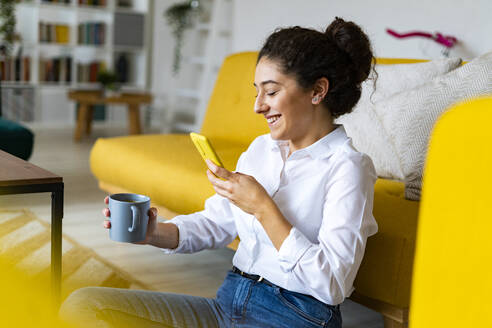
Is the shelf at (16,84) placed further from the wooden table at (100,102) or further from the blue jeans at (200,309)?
the blue jeans at (200,309)

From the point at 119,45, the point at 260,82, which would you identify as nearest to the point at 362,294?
the point at 260,82

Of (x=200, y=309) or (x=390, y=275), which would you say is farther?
(x=390, y=275)

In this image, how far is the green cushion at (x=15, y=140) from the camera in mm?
3182

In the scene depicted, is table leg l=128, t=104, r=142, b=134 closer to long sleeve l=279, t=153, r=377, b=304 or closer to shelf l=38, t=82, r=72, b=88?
shelf l=38, t=82, r=72, b=88

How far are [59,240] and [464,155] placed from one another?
1.22 metres

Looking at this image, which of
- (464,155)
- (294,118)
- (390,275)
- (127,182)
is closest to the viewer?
(464,155)

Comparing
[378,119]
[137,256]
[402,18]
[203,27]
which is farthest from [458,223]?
[203,27]

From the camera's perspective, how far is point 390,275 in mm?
1452

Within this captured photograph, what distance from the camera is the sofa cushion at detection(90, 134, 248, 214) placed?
7.16ft

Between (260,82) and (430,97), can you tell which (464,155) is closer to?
(260,82)

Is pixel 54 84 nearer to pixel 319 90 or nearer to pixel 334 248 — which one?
pixel 319 90

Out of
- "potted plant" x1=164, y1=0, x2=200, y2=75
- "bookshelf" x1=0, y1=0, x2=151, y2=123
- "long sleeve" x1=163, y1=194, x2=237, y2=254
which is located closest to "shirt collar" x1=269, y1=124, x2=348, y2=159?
"long sleeve" x1=163, y1=194, x2=237, y2=254

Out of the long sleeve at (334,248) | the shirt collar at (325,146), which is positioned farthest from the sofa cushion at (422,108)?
the long sleeve at (334,248)

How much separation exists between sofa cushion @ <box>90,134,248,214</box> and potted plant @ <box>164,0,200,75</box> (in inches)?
124
